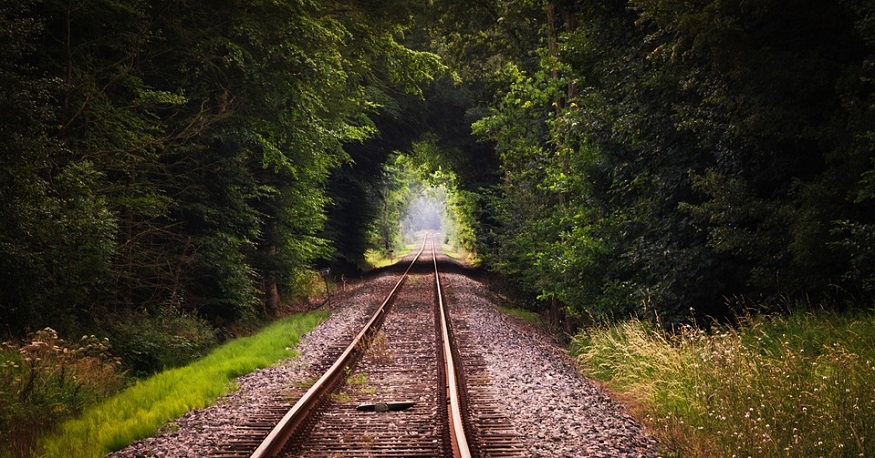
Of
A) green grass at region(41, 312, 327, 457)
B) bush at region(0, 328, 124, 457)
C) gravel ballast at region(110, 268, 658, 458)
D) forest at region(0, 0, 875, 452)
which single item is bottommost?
gravel ballast at region(110, 268, 658, 458)

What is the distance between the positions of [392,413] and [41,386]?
450 centimetres

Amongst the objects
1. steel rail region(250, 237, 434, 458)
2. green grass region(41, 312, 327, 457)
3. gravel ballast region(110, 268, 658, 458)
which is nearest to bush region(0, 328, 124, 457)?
green grass region(41, 312, 327, 457)

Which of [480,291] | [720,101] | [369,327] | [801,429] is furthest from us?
[480,291]

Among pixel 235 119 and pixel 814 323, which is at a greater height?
pixel 235 119

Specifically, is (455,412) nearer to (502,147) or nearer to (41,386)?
(41,386)

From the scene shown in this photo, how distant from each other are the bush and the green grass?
0.26 metres

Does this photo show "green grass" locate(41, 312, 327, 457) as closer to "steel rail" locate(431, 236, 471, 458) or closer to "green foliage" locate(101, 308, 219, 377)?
"green foliage" locate(101, 308, 219, 377)

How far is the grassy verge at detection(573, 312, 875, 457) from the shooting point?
4.34 m

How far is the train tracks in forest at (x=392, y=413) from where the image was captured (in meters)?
5.34

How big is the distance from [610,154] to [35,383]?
32.5 feet

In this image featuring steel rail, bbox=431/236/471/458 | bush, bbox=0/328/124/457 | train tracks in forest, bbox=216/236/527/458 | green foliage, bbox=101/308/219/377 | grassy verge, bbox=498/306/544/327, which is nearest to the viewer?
steel rail, bbox=431/236/471/458

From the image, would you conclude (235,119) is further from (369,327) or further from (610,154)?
(610,154)

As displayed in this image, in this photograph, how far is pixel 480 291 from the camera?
23016 mm

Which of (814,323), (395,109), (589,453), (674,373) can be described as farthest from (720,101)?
(395,109)
